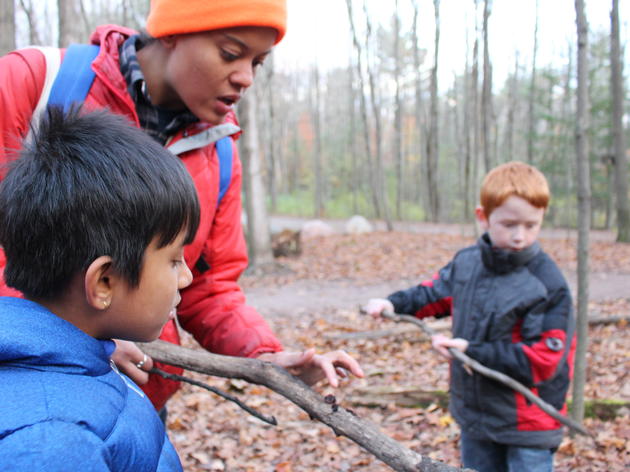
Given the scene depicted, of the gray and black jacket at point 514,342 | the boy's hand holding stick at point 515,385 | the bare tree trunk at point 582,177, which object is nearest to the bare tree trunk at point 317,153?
the bare tree trunk at point 582,177

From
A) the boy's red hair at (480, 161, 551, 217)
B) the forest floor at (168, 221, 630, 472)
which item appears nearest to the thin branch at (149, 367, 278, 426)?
the boy's red hair at (480, 161, 551, 217)

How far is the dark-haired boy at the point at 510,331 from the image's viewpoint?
2.43 m

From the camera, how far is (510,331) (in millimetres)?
2531

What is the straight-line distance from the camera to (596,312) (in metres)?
7.01

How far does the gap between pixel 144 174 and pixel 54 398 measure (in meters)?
0.46

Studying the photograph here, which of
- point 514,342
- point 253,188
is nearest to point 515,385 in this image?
point 514,342

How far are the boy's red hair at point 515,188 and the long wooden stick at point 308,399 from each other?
1565 mm

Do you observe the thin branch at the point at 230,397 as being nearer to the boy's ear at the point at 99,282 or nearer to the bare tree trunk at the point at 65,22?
the boy's ear at the point at 99,282

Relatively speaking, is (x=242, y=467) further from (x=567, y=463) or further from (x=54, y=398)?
(x=54, y=398)

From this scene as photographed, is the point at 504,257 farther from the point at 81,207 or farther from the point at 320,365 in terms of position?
the point at 81,207

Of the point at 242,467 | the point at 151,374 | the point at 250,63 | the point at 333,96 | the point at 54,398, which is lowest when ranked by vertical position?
the point at 242,467

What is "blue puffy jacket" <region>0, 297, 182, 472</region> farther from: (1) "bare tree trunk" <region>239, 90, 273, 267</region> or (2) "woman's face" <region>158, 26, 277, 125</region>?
(1) "bare tree trunk" <region>239, 90, 273, 267</region>

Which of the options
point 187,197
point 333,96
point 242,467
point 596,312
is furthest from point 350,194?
point 187,197

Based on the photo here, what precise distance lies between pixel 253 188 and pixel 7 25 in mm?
5271
